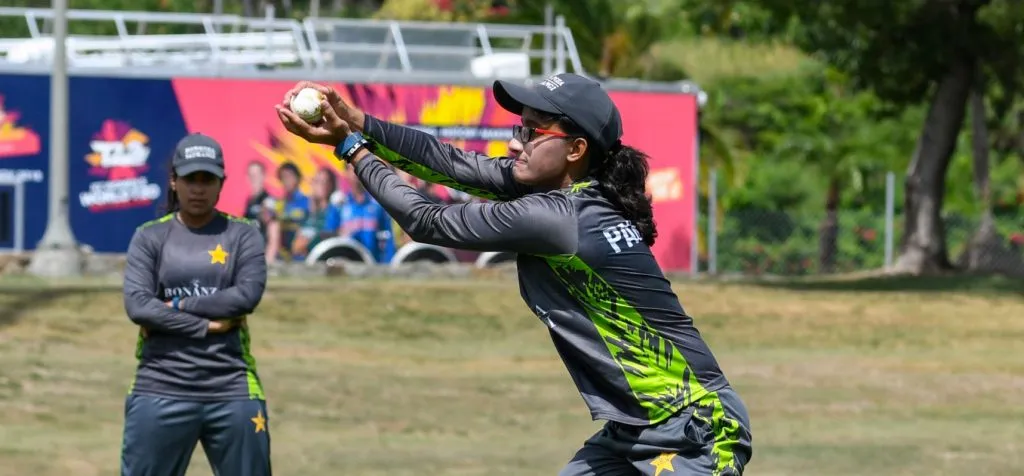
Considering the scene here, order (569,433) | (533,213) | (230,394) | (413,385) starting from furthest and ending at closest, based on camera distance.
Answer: (413,385), (569,433), (230,394), (533,213)

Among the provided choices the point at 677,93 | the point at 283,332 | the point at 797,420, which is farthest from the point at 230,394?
the point at 677,93

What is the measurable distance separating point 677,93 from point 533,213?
1018 inches

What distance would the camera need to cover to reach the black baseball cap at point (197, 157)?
24.9 feet

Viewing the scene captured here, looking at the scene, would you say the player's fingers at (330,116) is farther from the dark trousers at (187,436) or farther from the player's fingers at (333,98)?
the dark trousers at (187,436)

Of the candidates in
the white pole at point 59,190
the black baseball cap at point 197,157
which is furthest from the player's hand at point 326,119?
the white pole at point 59,190

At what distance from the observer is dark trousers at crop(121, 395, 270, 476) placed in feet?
24.1

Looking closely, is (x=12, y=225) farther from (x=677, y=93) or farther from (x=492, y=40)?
(x=492, y=40)

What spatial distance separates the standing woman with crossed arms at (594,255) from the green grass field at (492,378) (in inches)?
232

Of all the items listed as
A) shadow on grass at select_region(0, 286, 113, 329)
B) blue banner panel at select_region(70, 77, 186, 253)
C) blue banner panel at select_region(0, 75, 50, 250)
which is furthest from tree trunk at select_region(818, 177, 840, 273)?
shadow on grass at select_region(0, 286, 113, 329)

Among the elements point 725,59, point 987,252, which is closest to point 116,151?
point 987,252

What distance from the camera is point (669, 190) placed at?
101 feet

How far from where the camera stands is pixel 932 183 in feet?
97.4

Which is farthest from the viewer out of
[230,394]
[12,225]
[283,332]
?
[12,225]

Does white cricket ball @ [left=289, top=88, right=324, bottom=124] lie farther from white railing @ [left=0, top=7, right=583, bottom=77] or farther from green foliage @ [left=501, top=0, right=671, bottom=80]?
green foliage @ [left=501, top=0, right=671, bottom=80]
